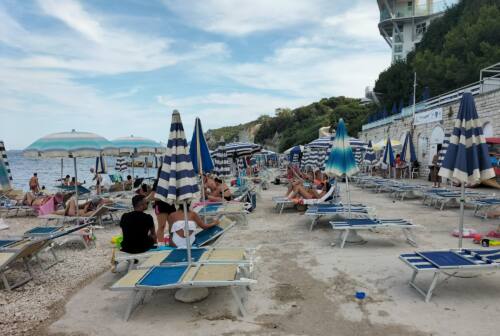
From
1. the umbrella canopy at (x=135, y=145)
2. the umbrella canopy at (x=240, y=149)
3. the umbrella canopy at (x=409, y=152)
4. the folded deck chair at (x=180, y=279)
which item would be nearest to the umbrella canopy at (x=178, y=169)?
the folded deck chair at (x=180, y=279)

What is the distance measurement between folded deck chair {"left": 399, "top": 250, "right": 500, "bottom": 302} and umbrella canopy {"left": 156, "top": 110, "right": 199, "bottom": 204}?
252 cm

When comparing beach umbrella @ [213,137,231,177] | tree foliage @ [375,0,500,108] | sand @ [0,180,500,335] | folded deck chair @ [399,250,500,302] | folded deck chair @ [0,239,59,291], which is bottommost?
sand @ [0,180,500,335]

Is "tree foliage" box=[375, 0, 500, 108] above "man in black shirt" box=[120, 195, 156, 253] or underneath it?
above

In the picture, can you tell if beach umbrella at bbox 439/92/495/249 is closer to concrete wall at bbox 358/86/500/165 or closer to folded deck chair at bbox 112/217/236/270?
folded deck chair at bbox 112/217/236/270

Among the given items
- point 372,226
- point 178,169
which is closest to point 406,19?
point 372,226

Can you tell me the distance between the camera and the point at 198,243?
17.0ft

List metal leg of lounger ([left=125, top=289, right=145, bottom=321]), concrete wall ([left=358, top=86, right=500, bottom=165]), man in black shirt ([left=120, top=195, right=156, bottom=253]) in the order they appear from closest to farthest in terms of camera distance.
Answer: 1. metal leg of lounger ([left=125, top=289, right=145, bottom=321])
2. man in black shirt ([left=120, top=195, right=156, bottom=253])
3. concrete wall ([left=358, top=86, right=500, bottom=165])

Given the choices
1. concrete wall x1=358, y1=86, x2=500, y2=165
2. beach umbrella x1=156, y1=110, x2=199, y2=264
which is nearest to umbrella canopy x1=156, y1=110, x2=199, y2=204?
beach umbrella x1=156, y1=110, x2=199, y2=264

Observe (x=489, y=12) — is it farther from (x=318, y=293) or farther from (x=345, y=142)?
(x=318, y=293)

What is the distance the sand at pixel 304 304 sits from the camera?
351 cm

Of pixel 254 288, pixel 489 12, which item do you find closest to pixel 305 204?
pixel 254 288

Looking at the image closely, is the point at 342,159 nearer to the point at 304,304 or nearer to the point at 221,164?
the point at 304,304

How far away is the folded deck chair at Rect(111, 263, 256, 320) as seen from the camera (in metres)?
3.60

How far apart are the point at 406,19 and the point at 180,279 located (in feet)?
177
